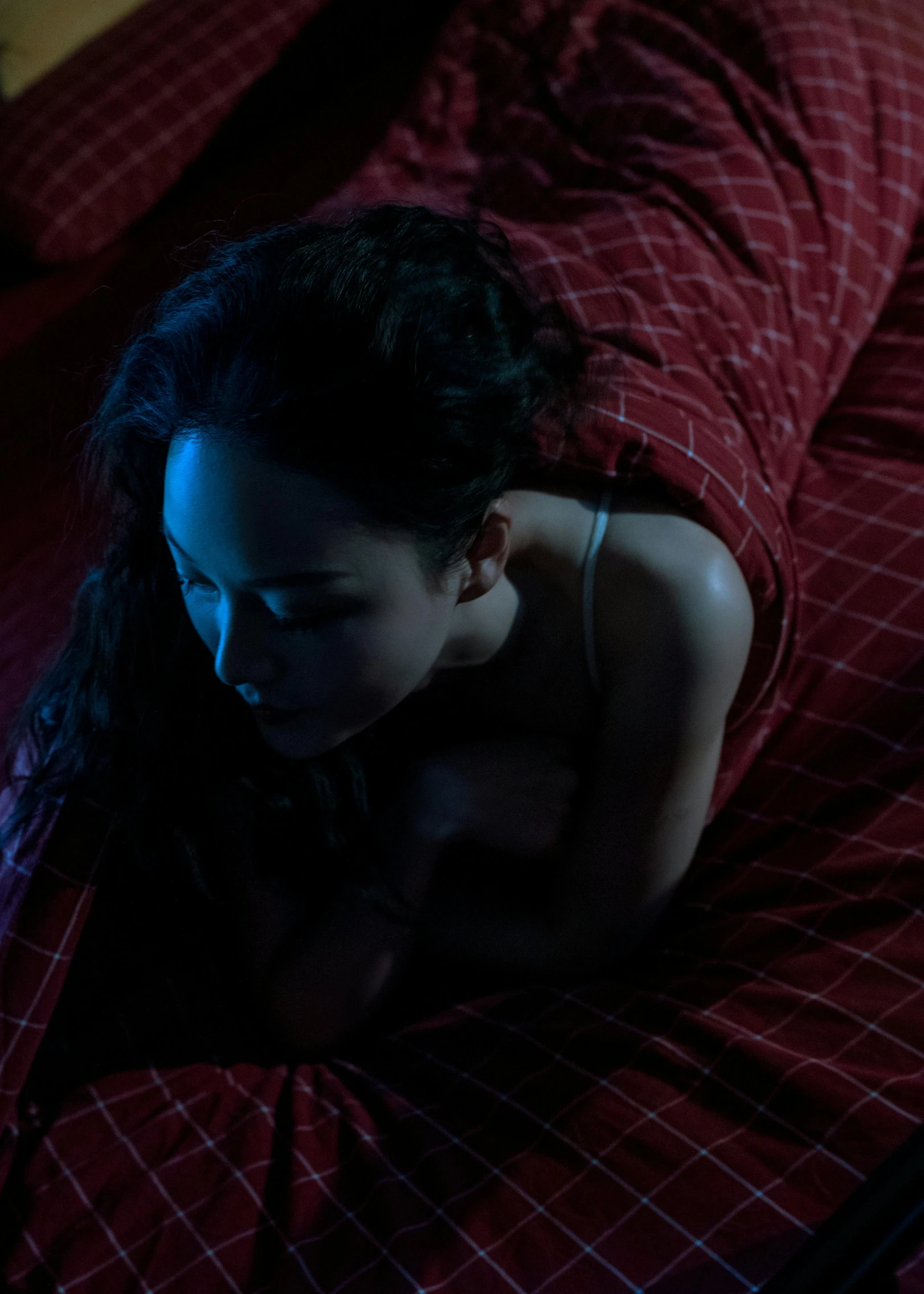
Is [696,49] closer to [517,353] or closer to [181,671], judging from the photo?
[517,353]

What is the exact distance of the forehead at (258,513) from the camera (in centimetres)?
73

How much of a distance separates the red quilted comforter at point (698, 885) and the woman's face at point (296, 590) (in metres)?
0.26

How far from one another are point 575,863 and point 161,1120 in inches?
16.4

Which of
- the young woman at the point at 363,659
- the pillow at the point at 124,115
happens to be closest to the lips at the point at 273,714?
the young woman at the point at 363,659

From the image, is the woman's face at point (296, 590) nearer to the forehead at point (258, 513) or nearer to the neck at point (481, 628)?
the forehead at point (258, 513)

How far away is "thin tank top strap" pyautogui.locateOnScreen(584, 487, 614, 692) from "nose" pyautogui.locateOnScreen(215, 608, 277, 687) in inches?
12.4

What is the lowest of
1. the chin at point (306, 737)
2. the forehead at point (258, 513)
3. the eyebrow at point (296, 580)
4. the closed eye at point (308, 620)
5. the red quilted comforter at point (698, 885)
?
the red quilted comforter at point (698, 885)

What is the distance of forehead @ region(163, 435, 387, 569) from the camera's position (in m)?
0.73

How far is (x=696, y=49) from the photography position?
4.72 feet

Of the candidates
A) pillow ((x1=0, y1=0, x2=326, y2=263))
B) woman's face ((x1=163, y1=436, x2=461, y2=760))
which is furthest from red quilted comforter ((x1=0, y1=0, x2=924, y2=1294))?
pillow ((x1=0, y1=0, x2=326, y2=263))

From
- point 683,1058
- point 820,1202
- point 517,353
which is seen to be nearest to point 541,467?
point 517,353

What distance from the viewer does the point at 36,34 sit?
6.79 feet

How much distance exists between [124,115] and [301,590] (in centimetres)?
145

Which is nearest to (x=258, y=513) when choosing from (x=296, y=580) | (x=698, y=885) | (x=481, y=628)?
(x=296, y=580)
